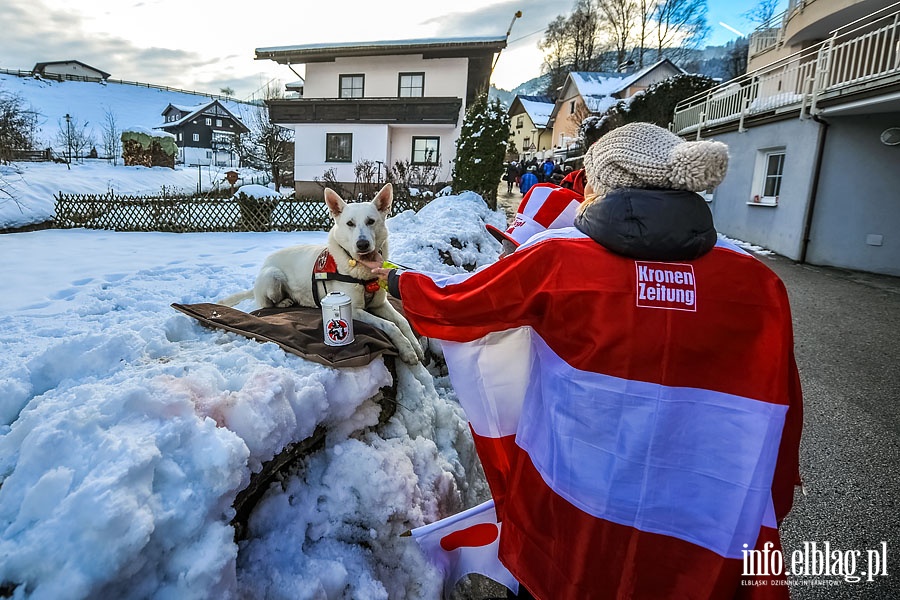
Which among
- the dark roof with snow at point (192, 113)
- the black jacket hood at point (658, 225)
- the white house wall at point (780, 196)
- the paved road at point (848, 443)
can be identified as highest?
the dark roof with snow at point (192, 113)

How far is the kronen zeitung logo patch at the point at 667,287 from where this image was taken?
4.56 feet

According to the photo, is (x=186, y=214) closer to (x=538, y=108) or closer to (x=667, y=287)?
(x=667, y=287)

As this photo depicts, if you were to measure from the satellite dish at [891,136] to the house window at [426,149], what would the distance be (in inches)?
664

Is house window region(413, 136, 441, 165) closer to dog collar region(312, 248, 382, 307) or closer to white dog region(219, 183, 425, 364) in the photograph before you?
white dog region(219, 183, 425, 364)

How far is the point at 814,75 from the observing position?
1152 centimetres

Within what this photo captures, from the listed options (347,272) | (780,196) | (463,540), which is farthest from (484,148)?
(463,540)

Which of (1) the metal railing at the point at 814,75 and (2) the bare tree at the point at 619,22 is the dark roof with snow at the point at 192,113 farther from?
(1) the metal railing at the point at 814,75

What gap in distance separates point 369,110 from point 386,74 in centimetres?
311

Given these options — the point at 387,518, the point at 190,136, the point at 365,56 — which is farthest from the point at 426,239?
the point at 190,136

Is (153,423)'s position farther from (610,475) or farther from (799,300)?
(799,300)

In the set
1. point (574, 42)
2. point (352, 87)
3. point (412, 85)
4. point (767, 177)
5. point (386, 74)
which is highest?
point (574, 42)

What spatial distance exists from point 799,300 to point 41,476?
9.69 metres

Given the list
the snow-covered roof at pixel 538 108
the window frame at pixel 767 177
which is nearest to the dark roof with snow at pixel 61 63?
the snow-covered roof at pixel 538 108

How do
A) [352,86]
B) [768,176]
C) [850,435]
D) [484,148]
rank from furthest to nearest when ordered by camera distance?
1. [352,86]
2. [484,148]
3. [768,176]
4. [850,435]
